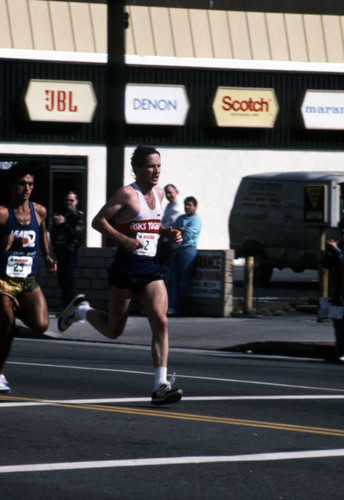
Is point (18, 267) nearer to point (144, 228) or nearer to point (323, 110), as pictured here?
point (144, 228)

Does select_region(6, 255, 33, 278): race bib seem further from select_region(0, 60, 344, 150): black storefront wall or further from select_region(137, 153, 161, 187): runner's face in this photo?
select_region(0, 60, 344, 150): black storefront wall

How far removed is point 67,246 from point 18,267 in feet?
24.3

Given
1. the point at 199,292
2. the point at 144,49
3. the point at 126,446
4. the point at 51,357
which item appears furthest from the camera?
the point at 144,49

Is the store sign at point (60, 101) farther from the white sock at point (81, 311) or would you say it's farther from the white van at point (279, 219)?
the white sock at point (81, 311)

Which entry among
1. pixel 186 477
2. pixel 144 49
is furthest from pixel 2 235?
pixel 144 49

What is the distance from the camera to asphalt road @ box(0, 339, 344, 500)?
5.88m

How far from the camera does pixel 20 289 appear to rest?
885 cm

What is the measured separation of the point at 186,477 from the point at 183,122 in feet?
86.6

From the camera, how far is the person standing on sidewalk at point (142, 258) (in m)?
8.51

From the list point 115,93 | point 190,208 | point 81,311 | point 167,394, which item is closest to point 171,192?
point 190,208

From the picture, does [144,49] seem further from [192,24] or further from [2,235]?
[2,235]

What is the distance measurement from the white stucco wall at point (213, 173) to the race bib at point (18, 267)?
2318 centimetres

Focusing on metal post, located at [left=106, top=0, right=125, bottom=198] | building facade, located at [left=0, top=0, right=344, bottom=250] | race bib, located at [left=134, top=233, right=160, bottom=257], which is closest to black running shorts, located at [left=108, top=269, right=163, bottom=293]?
race bib, located at [left=134, top=233, right=160, bottom=257]

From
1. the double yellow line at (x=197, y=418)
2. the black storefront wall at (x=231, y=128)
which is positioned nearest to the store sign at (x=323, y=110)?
the black storefront wall at (x=231, y=128)
